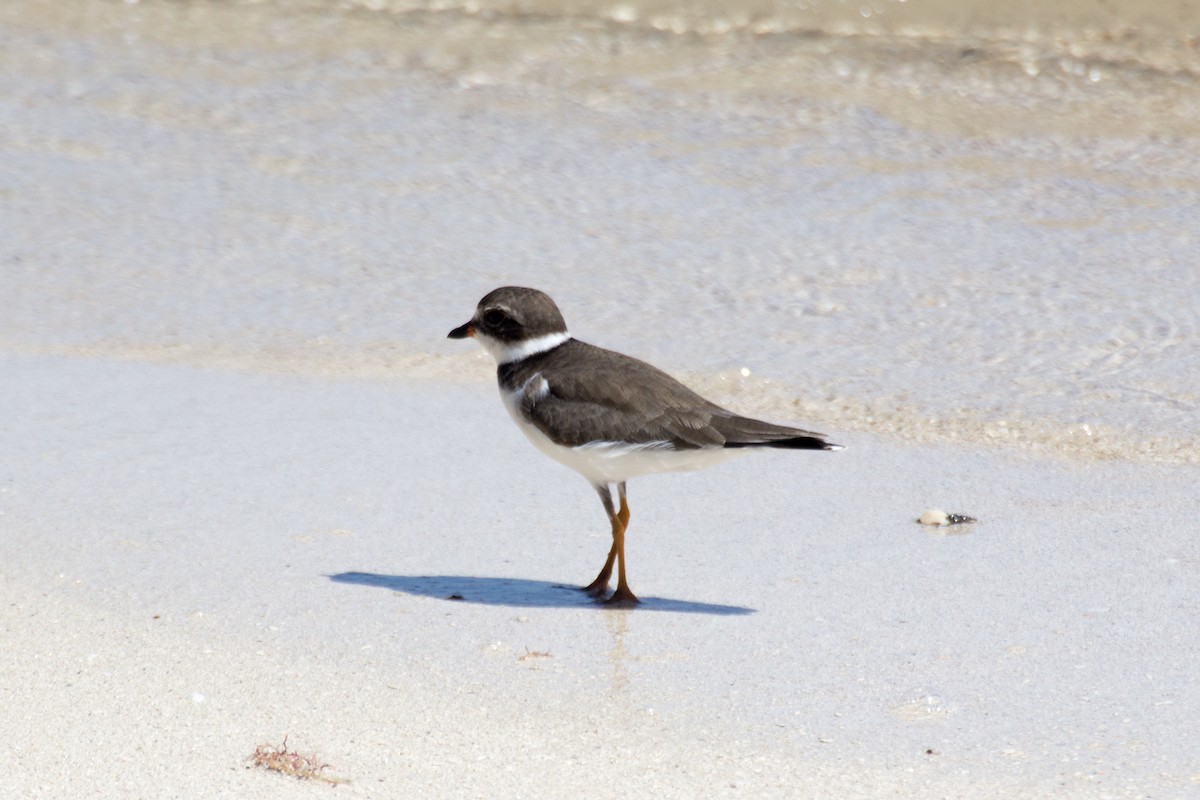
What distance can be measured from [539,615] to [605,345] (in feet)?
8.84

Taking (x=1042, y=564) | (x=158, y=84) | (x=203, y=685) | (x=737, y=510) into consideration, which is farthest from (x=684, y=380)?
(x=158, y=84)

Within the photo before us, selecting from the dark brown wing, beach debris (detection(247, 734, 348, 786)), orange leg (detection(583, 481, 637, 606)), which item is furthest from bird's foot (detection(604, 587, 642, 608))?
beach debris (detection(247, 734, 348, 786))

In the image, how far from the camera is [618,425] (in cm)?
441

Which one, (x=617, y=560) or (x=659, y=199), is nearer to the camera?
(x=617, y=560)

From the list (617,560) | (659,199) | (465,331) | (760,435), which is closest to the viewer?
(760,435)

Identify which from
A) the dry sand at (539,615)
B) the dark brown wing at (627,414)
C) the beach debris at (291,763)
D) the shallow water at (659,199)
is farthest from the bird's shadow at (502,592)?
the shallow water at (659,199)

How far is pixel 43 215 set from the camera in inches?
315

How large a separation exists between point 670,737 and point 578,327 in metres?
3.67

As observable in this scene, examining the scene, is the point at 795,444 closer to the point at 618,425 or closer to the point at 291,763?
the point at 618,425

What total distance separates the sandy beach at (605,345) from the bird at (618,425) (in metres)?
0.32

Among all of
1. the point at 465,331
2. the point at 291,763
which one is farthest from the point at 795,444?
the point at 291,763

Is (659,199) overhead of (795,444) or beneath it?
overhead

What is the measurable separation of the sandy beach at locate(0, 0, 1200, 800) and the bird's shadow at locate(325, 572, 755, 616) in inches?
0.7

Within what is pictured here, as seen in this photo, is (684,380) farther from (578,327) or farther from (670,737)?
(670,737)
